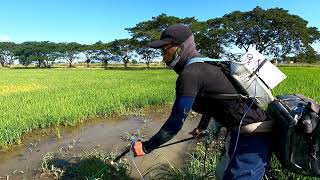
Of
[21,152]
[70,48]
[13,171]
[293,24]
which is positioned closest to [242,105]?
[13,171]

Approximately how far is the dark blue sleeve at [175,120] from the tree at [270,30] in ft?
119

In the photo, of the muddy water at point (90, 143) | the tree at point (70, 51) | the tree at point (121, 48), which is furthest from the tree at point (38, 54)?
the muddy water at point (90, 143)

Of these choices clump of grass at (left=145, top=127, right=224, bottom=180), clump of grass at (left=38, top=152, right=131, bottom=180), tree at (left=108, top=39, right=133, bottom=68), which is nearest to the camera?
clump of grass at (left=145, top=127, right=224, bottom=180)

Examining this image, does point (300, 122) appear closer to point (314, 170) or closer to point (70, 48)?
point (314, 170)

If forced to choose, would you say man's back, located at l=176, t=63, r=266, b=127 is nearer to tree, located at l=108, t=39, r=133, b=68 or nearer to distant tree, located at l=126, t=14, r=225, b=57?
distant tree, located at l=126, t=14, r=225, b=57

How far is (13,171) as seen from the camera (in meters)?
4.77

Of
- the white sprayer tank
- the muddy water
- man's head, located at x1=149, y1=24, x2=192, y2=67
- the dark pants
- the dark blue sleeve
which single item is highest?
man's head, located at x1=149, y1=24, x2=192, y2=67

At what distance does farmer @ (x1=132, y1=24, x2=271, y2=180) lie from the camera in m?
2.28

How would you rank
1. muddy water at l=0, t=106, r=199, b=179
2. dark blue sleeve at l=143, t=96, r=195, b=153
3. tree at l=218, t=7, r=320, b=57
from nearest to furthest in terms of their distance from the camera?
dark blue sleeve at l=143, t=96, r=195, b=153 < muddy water at l=0, t=106, r=199, b=179 < tree at l=218, t=7, r=320, b=57

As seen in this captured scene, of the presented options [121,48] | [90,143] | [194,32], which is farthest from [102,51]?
[90,143]

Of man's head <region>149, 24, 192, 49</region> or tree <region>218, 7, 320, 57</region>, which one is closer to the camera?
man's head <region>149, 24, 192, 49</region>

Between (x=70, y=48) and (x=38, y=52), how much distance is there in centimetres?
825

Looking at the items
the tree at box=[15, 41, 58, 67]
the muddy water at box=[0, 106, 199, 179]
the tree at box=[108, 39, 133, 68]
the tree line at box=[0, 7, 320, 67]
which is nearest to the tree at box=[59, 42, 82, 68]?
the tree at box=[15, 41, 58, 67]

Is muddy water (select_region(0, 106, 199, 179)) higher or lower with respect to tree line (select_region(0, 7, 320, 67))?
lower
